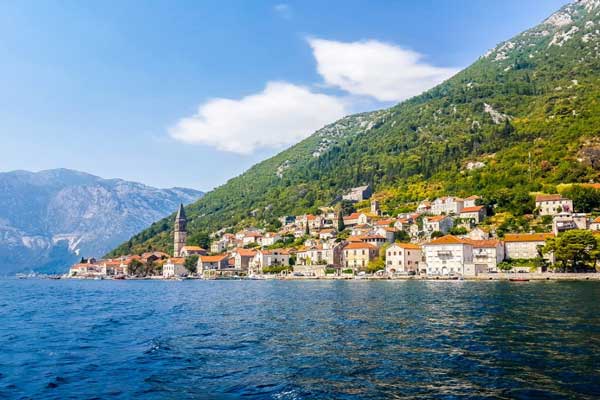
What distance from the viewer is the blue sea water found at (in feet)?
49.8

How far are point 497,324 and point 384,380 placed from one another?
537 inches

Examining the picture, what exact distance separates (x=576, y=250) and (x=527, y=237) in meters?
13.4

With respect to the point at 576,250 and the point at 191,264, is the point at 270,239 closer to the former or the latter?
the point at 191,264

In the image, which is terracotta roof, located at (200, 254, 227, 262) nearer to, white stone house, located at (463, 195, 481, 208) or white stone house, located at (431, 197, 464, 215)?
white stone house, located at (431, 197, 464, 215)

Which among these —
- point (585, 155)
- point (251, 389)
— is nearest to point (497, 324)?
point (251, 389)

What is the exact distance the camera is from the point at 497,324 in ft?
88.6

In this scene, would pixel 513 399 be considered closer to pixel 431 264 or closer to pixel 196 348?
pixel 196 348

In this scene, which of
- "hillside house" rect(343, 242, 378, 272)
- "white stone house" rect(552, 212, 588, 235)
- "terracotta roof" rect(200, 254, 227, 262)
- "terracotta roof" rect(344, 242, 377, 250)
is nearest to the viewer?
"white stone house" rect(552, 212, 588, 235)

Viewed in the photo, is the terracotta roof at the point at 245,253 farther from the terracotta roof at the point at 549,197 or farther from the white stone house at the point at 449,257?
the terracotta roof at the point at 549,197

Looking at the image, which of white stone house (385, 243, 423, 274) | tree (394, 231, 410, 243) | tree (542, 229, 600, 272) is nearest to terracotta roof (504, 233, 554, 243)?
tree (542, 229, 600, 272)

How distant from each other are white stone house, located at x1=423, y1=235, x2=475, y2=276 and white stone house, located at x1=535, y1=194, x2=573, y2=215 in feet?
71.8

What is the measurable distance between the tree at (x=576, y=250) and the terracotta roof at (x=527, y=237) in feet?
24.8

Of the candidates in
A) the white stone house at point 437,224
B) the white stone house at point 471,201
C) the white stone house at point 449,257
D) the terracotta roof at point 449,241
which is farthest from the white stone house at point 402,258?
the white stone house at point 471,201

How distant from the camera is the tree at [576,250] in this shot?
69750 millimetres
